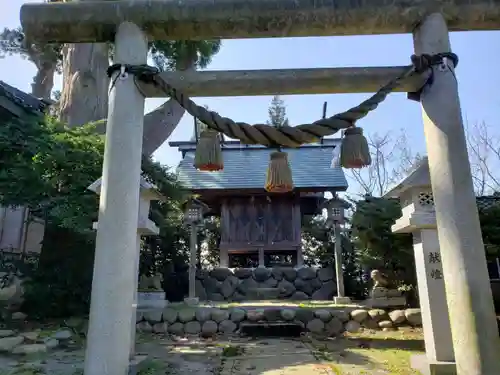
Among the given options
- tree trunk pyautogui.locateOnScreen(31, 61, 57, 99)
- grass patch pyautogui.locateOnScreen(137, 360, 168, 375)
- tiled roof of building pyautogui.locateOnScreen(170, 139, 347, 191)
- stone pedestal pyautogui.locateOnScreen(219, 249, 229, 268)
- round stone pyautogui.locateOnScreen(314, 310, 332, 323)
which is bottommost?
grass patch pyautogui.locateOnScreen(137, 360, 168, 375)

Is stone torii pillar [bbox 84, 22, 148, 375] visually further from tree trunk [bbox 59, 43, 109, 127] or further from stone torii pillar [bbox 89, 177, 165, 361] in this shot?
tree trunk [bbox 59, 43, 109, 127]

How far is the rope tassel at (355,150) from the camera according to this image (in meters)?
3.06

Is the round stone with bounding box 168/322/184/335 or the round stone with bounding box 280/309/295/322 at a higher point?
the round stone with bounding box 280/309/295/322

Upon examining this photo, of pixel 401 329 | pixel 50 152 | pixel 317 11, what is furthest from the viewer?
pixel 401 329

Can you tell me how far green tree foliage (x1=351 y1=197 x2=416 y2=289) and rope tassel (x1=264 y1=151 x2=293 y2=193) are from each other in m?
6.22

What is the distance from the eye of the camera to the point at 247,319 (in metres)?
8.94

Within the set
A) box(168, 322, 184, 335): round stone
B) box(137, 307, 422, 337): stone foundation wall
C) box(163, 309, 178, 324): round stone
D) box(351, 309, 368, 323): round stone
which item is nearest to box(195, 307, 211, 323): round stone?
box(137, 307, 422, 337): stone foundation wall

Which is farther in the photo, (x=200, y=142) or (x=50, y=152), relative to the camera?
(x=50, y=152)

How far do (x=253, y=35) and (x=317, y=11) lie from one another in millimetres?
555

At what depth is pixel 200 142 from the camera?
3.19 m

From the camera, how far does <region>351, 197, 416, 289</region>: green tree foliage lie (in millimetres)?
8547

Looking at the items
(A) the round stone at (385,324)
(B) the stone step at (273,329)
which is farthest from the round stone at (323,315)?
(A) the round stone at (385,324)

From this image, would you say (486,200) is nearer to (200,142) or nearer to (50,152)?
(200,142)

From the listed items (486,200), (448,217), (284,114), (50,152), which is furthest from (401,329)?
(284,114)
